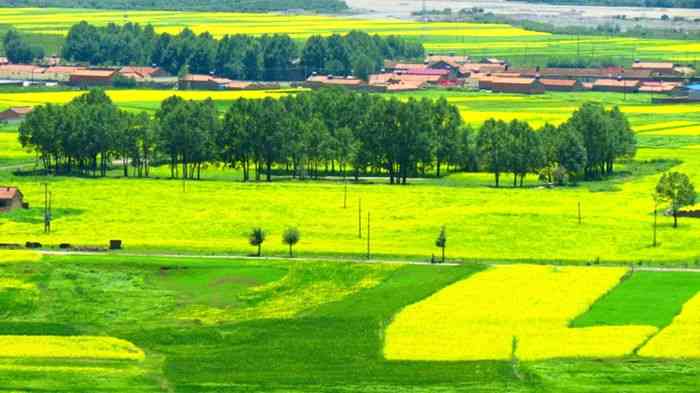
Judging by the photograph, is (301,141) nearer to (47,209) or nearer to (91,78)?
(47,209)

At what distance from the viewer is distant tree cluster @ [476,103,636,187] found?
367 feet

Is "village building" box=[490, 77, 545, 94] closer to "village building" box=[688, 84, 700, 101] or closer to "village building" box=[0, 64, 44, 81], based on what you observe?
"village building" box=[688, 84, 700, 101]

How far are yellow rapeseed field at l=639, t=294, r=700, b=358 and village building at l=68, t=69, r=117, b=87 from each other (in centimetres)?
10514

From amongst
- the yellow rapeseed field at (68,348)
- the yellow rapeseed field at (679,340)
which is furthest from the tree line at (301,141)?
the yellow rapeseed field at (68,348)

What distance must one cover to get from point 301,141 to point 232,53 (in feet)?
216

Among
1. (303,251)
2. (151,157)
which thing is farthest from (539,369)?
(151,157)

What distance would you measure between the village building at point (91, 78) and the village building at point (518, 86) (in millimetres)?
31055

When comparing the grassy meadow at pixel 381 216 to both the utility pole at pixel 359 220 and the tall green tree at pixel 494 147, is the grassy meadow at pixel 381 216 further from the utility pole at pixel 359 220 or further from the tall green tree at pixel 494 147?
the tall green tree at pixel 494 147

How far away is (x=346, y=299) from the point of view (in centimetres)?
7306

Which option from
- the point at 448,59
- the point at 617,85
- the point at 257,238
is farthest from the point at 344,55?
the point at 257,238

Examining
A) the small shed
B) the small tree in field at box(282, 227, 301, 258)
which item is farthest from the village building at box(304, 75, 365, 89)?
the small tree in field at box(282, 227, 301, 258)

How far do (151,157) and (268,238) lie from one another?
3653cm

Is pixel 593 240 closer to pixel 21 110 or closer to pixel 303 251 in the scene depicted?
pixel 303 251

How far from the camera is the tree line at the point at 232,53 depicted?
182 m
